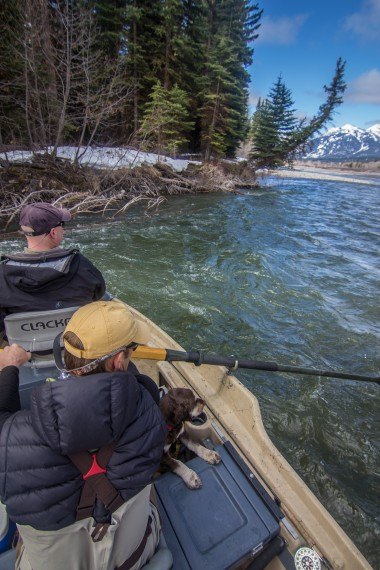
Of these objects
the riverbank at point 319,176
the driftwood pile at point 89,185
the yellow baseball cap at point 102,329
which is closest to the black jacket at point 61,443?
the yellow baseball cap at point 102,329

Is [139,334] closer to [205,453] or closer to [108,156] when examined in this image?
[205,453]

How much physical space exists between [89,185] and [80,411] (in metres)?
14.7

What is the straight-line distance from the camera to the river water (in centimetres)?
362

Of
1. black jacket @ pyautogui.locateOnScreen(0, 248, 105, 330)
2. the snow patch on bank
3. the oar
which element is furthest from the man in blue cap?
the snow patch on bank

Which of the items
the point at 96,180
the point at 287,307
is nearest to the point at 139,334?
the point at 287,307

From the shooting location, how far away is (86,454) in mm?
1092

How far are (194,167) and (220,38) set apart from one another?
1014cm

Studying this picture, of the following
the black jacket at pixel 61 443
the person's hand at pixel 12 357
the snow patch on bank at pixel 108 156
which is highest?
the snow patch on bank at pixel 108 156

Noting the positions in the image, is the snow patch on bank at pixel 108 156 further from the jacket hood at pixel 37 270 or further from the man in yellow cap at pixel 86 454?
the man in yellow cap at pixel 86 454

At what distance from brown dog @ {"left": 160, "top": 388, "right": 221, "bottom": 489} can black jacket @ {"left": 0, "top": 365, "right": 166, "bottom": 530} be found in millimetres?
1113

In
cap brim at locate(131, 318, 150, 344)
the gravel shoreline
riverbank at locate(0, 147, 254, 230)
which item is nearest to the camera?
cap brim at locate(131, 318, 150, 344)

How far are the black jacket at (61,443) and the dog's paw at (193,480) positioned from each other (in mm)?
1104

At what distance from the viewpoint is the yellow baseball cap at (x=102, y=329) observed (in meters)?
1.20

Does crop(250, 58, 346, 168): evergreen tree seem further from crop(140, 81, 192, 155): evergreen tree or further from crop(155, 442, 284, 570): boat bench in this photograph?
crop(155, 442, 284, 570): boat bench
